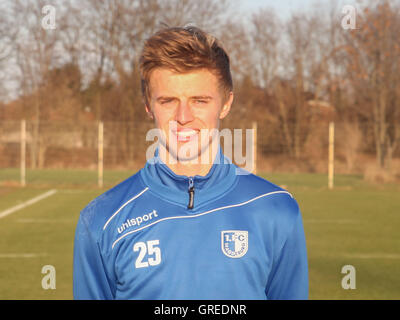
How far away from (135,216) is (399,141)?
25.4 meters

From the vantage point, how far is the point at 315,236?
10727mm

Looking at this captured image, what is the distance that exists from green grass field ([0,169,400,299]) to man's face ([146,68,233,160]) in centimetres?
461

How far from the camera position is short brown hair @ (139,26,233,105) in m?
2.23

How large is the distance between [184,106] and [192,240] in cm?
53

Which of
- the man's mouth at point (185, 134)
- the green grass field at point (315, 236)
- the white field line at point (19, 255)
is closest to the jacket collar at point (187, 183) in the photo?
the man's mouth at point (185, 134)

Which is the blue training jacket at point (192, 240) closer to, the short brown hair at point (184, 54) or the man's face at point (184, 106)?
the man's face at point (184, 106)

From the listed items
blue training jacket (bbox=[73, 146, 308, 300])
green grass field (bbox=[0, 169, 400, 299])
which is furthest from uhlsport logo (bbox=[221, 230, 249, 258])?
green grass field (bbox=[0, 169, 400, 299])

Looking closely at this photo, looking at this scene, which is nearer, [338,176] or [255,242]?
[255,242]

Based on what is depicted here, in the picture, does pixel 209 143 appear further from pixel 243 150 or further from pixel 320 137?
pixel 320 137

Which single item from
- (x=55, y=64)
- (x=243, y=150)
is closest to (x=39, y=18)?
(x=55, y=64)

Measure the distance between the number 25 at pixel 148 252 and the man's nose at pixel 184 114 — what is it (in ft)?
1.60

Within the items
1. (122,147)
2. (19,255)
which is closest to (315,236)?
(19,255)

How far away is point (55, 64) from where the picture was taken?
30.0 m

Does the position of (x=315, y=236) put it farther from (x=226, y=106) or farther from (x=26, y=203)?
(x=226, y=106)
